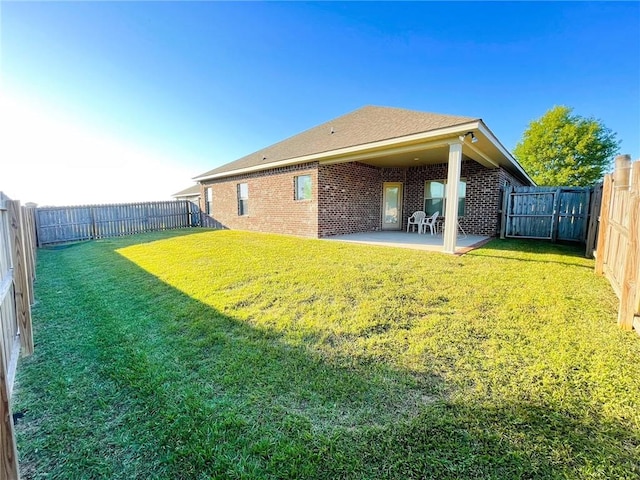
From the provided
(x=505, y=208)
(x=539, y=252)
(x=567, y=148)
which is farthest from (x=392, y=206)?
(x=567, y=148)

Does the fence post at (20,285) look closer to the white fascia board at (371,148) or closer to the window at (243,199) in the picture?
the white fascia board at (371,148)

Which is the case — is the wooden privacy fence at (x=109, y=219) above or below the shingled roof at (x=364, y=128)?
below

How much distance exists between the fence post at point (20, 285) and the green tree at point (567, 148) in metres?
35.6

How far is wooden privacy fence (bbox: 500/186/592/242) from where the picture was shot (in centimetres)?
860

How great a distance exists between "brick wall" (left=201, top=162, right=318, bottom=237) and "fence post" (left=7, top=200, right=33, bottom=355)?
7.35 m

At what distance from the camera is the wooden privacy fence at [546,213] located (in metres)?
8.60

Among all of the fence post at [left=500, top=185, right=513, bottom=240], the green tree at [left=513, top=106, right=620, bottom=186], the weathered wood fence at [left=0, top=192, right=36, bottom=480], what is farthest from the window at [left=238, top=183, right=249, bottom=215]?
the green tree at [left=513, top=106, right=620, bottom=186]

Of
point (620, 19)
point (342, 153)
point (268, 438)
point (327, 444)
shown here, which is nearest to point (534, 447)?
point (327, 444)

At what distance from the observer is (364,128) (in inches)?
375

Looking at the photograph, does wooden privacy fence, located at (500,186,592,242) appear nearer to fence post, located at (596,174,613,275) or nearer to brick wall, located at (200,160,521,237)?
brick wall, located at (200,160,521,237)

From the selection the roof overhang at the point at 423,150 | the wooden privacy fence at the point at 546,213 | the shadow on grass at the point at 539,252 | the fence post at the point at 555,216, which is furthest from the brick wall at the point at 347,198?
the shadow on grass at the point at 539,252

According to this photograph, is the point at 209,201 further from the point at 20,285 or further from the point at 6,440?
the point at 6,440

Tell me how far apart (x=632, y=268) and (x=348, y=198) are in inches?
332

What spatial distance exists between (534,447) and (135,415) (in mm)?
2596
